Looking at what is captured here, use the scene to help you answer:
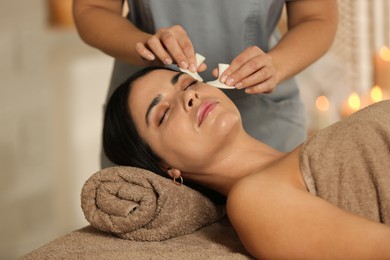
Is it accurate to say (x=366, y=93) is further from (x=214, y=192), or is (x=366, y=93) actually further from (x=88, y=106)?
Result: (x=214, y=192)

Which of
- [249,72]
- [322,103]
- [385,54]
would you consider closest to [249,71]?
[249,72]

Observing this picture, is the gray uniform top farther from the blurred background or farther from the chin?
the blurred background

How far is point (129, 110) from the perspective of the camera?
193 cm

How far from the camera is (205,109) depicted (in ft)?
5.91

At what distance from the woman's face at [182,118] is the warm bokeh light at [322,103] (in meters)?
1.70

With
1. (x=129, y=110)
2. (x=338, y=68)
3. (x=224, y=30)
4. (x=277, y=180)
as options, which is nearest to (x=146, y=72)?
(x=129, y=110)

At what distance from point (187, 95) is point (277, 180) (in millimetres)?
362

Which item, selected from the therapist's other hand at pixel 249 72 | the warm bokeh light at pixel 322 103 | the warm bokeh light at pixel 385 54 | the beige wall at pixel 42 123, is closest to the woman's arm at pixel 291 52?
the therapist's other hand at pixel 249 72

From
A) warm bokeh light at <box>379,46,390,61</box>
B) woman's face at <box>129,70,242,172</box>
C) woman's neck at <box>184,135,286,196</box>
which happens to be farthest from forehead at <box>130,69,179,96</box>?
warm bokeh light at <box>379,46,390,61</box>

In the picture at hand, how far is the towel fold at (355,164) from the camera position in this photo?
1.54 metres

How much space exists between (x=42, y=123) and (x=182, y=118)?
216 cm

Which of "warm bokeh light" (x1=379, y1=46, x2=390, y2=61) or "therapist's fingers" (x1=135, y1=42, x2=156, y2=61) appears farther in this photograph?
"warm bokeh light" (x1=379, y1=46, x2=390, y2=61)

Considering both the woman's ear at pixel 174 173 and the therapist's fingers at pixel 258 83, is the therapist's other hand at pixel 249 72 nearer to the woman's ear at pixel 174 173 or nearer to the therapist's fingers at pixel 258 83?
the therapist's fingers at pixel 258 83

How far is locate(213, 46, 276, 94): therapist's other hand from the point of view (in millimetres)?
1724
